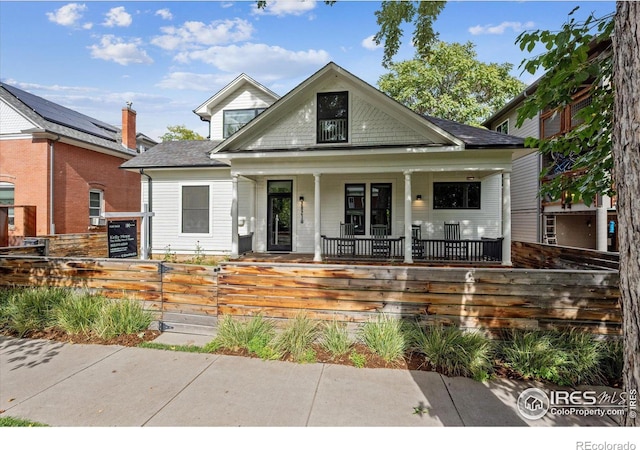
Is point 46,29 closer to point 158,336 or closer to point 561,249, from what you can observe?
A: point 158,336

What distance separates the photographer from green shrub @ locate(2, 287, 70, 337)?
520 centimetres

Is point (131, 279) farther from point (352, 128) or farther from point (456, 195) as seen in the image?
point (456, 195)

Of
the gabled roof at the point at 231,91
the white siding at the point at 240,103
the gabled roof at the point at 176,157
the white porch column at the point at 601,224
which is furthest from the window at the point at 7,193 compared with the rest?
the white porch column at the point at 601,224

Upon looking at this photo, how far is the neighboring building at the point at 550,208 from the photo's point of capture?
457 inches

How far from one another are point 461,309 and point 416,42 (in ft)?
21.2

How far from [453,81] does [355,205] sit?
69.5 ft

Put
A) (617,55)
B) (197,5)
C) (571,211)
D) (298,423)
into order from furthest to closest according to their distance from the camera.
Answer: (571,211) < (197,5) < (298,423) < (617,55)

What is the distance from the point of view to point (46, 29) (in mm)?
8148

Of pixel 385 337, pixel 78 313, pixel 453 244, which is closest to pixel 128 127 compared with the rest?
pixel 78 313

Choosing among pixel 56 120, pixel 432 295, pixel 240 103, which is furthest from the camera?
pixel 56 120

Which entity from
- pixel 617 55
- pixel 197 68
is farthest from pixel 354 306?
pixel 197 68

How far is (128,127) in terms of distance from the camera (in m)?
18.3

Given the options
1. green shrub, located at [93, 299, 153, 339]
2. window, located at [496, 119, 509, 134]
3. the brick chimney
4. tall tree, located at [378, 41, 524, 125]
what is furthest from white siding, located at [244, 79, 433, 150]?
tall tree, located at [378, 41, 524, 125]

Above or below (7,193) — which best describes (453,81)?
above
